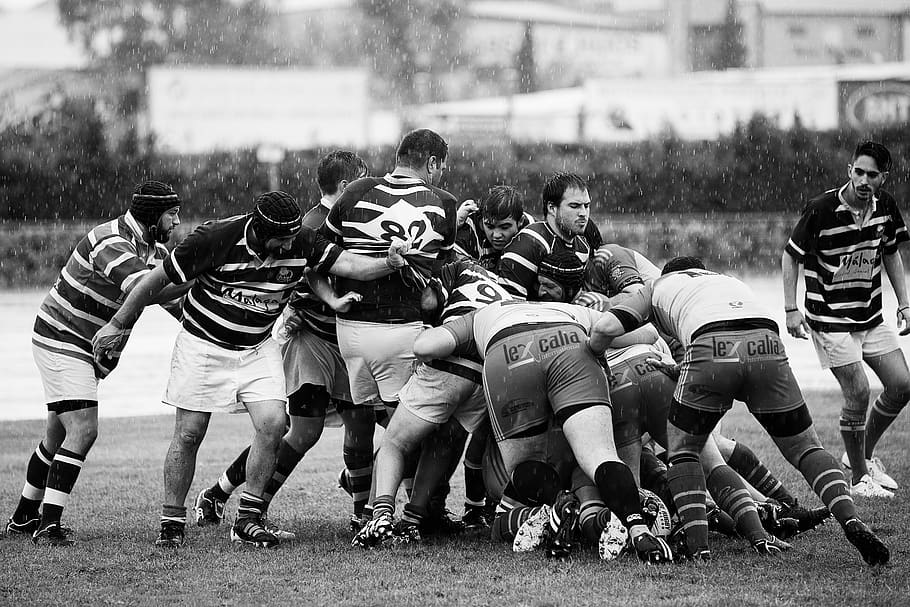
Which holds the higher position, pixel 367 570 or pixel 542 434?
pixel 542 434

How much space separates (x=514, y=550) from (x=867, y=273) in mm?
3454

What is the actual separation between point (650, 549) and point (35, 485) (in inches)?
141

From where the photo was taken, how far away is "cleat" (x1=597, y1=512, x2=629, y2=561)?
5859 millimetres

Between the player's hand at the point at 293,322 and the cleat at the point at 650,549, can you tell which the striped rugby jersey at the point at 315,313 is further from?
the cleat at the point at 650,549

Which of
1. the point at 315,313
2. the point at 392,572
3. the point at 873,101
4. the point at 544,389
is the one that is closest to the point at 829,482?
the point at 544,389

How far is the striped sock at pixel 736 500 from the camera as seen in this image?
617cm

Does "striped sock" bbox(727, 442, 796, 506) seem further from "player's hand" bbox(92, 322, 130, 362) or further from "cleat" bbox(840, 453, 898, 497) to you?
"player's hand" bbox(92, 322, 130, 362)

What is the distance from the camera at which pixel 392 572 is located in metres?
5.79

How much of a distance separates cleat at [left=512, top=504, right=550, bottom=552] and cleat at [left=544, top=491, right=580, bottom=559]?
36 millimetres

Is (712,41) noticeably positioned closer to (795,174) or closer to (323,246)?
(795,174)

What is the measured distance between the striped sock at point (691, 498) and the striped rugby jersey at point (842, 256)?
2.57 meters

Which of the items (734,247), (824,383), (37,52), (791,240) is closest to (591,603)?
(791,240)

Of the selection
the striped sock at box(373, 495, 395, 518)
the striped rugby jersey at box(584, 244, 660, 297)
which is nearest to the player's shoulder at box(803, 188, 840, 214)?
the striped rugby jersey at box(584, 244, 660, 297)

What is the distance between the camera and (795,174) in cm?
3203
